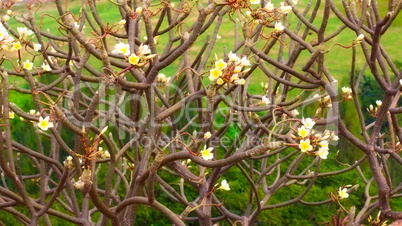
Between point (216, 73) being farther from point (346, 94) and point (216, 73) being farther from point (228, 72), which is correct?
point (346, 94)

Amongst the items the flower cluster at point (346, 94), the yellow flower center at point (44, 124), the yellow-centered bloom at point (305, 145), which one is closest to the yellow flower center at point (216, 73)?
the yellow-centered bloom at point (305, 145)

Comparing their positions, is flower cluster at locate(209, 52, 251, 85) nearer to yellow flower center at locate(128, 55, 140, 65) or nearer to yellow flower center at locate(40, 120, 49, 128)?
yellow flower center at locate(128, 55, 140, 65)

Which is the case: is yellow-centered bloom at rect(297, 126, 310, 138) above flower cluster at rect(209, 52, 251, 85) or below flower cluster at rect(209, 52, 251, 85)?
below

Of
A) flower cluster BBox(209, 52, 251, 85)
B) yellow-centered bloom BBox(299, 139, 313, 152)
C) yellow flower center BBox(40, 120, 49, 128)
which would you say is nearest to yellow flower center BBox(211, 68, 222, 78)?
flower cluster BBox(209, 52, 251, 85)

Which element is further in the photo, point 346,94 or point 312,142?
point 346,94

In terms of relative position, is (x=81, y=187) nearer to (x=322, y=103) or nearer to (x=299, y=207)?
(x=322, y=103)

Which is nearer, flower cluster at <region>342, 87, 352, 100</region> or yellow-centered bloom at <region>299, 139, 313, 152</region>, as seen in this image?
yellow-centered bloom at <region>299, 139, 313, 152</region>

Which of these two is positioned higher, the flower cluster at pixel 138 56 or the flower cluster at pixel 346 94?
the flower cluster at pixel 138 56

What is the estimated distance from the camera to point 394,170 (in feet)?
11.7

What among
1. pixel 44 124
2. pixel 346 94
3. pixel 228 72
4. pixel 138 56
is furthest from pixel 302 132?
pixel 346 94

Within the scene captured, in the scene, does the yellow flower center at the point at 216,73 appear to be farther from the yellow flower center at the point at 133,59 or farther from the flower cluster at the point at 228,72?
the yellow flower center at the point at 133,59

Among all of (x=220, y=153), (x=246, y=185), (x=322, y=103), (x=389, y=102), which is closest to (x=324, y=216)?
(x=246, y=185)

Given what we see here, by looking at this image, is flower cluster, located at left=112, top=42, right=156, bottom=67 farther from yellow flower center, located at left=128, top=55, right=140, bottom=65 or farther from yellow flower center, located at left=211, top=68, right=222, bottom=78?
yellow flower center, located at left=211, top=68, right=222, bottom=78

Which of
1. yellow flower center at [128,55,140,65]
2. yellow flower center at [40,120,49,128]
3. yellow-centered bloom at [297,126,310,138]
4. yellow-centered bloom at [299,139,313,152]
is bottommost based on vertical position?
yellow-centered bloom at [299,139,313,152]
